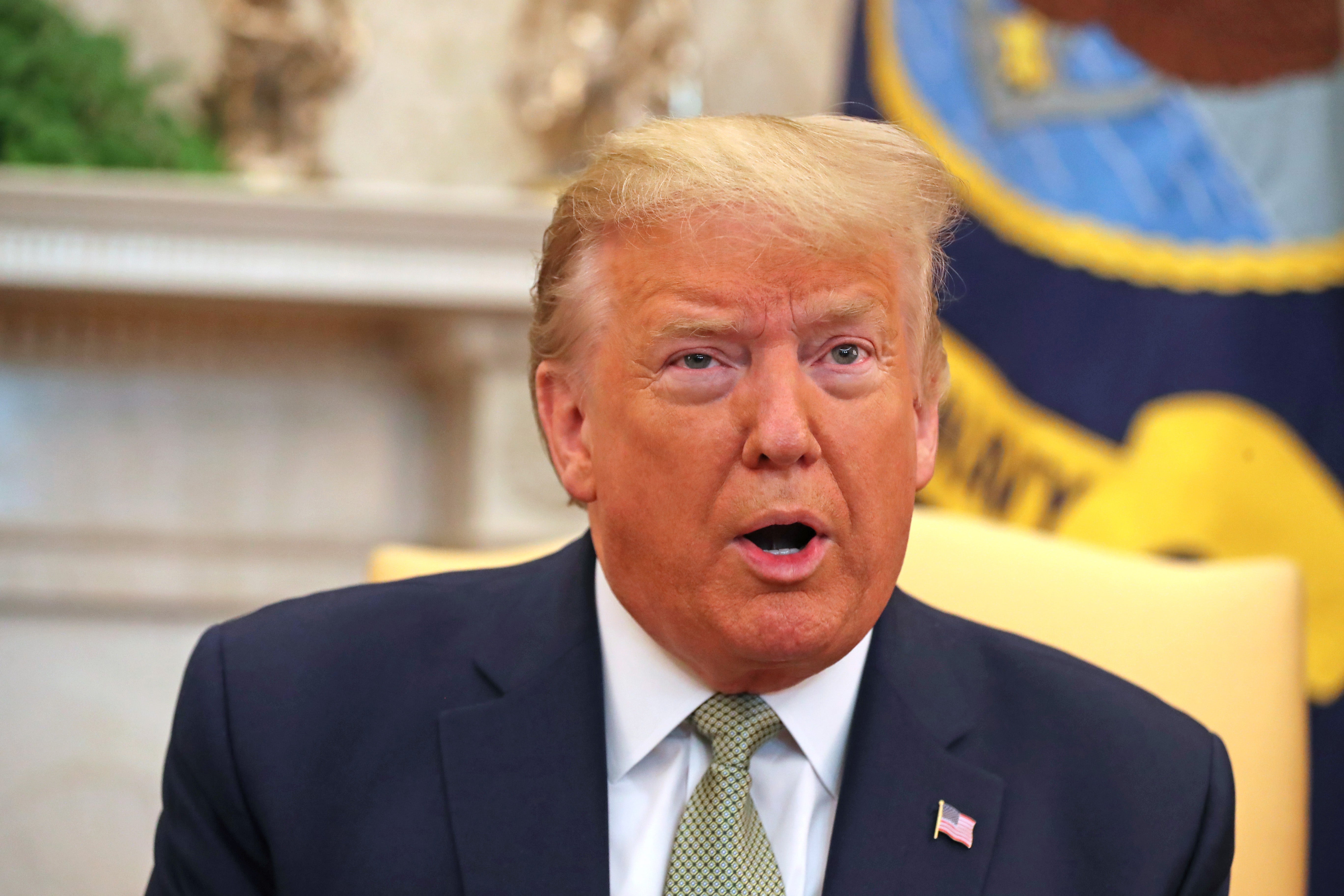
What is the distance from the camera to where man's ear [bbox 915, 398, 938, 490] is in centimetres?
116

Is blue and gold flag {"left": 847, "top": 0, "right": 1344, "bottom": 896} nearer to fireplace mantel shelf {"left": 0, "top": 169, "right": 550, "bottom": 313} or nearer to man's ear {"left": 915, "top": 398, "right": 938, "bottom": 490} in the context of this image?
fireplace mantel shelf {"left": 0, "top": 169, "right": 550, "bottom": 313}

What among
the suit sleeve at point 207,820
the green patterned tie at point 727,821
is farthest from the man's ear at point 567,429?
the suit sleeve at point 207,820

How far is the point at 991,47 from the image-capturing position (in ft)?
8.23

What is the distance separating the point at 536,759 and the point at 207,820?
0.30 metres

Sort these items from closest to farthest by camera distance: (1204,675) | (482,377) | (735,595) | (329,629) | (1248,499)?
(735,595) → (329,629) → (1204,675) → (1248,499) → (482,377)

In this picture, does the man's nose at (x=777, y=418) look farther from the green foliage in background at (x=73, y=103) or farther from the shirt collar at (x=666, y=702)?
the green foliage in background at (x=73, y=103)

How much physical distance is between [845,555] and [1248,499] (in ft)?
5.62

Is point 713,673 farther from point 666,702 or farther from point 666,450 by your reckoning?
point 666,450

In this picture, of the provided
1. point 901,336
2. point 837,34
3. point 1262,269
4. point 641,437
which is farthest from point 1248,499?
point 641,437

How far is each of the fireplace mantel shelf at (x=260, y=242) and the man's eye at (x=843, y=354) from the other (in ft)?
5.12

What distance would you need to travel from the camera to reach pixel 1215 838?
3.83 ft

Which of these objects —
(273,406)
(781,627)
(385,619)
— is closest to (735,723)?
(781,627)

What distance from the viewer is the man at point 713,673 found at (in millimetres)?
1020

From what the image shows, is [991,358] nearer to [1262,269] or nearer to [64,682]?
[1262,269]
